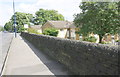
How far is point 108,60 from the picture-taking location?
326 centimetres

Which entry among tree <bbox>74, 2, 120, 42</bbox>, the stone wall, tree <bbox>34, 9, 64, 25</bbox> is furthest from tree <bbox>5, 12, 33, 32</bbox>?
the stone wall

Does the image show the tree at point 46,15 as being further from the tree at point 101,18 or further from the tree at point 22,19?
the tree at point 101,18

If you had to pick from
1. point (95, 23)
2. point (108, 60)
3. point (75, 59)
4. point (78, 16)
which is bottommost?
point (75, 59)

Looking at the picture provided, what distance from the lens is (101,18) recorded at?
1700 cm

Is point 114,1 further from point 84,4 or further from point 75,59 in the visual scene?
point 75,59

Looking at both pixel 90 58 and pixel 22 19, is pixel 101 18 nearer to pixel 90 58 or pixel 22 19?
pixel 90 58

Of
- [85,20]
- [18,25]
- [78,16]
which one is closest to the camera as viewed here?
[85,20]

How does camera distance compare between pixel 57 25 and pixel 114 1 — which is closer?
pixel 114 1

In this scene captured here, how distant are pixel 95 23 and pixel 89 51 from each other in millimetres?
14382

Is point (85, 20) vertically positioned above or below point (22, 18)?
below

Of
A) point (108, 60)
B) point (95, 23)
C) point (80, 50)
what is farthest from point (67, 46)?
point (95, 23)

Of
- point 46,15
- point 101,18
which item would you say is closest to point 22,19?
point 46,15

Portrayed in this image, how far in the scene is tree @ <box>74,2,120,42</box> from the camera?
1705 cm

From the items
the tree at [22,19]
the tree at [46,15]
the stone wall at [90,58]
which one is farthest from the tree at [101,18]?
the tree at [22,19]
